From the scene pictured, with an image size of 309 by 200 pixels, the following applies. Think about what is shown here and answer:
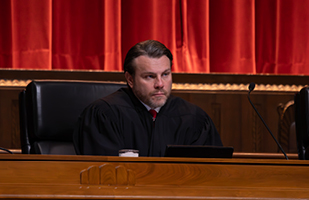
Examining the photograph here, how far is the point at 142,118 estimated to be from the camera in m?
2.52

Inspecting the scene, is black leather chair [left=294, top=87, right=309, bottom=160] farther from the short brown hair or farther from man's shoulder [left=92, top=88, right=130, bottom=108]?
man's shoulder [left=92, top=88, right=130, bottom=108]

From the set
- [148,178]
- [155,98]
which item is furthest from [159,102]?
[148,178]

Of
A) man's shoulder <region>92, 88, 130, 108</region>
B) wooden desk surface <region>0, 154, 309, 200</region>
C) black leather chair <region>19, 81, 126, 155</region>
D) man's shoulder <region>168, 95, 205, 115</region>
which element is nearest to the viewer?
wooden desk surface <region>0, 154, 309, 200</region>

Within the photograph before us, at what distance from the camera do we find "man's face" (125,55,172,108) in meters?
2.45

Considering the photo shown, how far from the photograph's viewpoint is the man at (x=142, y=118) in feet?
7.71

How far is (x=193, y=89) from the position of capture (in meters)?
3.52

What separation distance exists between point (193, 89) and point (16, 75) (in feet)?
4.69

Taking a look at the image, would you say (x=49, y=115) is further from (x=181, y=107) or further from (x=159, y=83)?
(x=181, y=107)

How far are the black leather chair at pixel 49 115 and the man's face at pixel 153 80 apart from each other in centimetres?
35

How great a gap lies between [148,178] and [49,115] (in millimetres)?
1269

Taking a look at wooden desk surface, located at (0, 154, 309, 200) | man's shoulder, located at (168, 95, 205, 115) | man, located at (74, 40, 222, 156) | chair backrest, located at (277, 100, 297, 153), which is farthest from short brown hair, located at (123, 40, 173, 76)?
chair backrest, located at (277, 100, 297, 153)

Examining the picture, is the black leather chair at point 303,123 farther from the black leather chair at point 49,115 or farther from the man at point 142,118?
the black leather chair at point 49,115

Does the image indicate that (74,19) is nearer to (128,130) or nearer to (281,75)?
(128,130)

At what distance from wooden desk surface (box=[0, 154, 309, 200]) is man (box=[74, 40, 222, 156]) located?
1.08m
